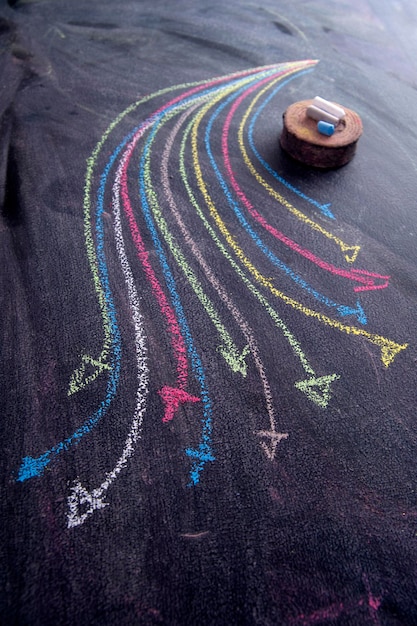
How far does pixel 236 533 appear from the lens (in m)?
2.23

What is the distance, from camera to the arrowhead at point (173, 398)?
2584mm

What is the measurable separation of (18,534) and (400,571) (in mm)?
1875

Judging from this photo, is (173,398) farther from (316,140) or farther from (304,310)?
Result: (316,140)

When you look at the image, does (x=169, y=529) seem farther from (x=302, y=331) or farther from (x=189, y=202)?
(x=189, y=202)

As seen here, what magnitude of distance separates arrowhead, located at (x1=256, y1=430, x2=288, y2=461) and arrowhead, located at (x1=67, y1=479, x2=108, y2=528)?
2.94 feet

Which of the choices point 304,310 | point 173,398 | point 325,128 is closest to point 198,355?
→ point 173,398

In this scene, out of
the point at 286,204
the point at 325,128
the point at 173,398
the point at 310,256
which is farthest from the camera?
the point at 325,128

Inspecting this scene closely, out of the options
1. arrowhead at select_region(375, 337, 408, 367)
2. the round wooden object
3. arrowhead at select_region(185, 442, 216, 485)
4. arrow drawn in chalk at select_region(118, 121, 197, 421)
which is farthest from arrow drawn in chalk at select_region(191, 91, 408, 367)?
arrowhead at select_region(185, 442, 216, 485)

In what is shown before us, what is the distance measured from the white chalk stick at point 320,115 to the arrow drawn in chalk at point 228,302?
1271 millimetres

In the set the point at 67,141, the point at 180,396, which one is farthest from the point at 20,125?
the point at 180,396

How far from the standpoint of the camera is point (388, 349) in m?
2.98

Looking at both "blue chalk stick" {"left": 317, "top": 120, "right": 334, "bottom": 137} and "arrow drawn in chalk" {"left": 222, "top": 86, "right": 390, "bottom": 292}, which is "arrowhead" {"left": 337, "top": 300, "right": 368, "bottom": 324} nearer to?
"arrow drawn in chalk" {"left": 222, "top": 86, "right": 390, "bottom": 292}

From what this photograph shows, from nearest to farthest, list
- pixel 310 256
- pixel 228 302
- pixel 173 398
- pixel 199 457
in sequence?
pixel 199 457 → pixel 173 398 → pixel 228 302 → pixel 310 256

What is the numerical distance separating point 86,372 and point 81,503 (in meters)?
0.75
